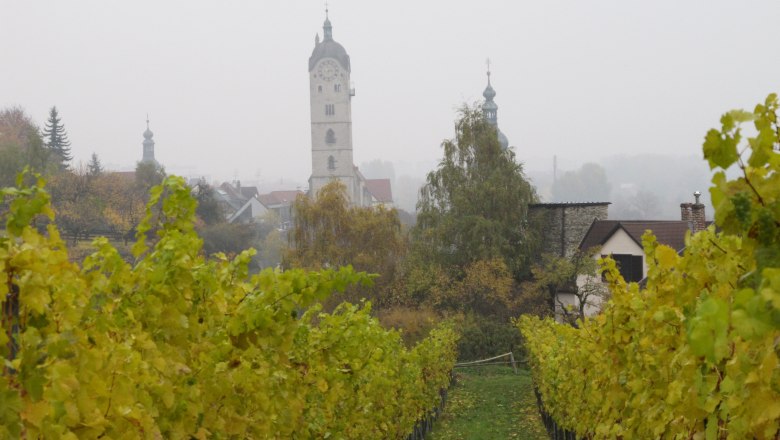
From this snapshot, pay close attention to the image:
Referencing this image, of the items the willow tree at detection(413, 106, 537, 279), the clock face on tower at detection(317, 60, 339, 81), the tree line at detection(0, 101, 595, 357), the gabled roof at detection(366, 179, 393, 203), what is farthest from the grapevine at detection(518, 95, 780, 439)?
the gabled roof at detection(366, 179, 393, 203)

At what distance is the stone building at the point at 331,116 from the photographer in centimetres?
8675

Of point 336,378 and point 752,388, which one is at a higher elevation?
point 752,388

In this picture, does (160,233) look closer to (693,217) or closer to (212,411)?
(212,411)

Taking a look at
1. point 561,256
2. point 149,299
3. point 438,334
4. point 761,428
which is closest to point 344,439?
point 149,299

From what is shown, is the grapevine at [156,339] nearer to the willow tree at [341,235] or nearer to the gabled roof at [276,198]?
the willow tree at [341,235]

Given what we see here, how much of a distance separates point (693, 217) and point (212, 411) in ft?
80.9

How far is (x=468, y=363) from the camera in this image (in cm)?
2816

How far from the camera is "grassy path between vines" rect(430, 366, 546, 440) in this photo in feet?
54.0

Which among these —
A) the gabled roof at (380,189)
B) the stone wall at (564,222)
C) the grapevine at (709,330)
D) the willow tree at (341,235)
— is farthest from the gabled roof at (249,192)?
the grapevine at (709,330)

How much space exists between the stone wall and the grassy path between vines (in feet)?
31.2

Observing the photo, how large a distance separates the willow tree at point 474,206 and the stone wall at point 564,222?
28.9 inches

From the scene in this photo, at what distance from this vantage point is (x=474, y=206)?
3488 centimetres

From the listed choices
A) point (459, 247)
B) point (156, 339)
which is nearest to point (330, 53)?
point (459, 247)

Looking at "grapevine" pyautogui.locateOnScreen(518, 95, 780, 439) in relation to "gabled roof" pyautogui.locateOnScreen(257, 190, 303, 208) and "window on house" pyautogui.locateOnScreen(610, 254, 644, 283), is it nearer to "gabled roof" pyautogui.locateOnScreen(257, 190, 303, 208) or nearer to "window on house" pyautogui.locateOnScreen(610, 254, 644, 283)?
"window on house" pyautogui.locateOnScreen(610, 254, 644, 283)
